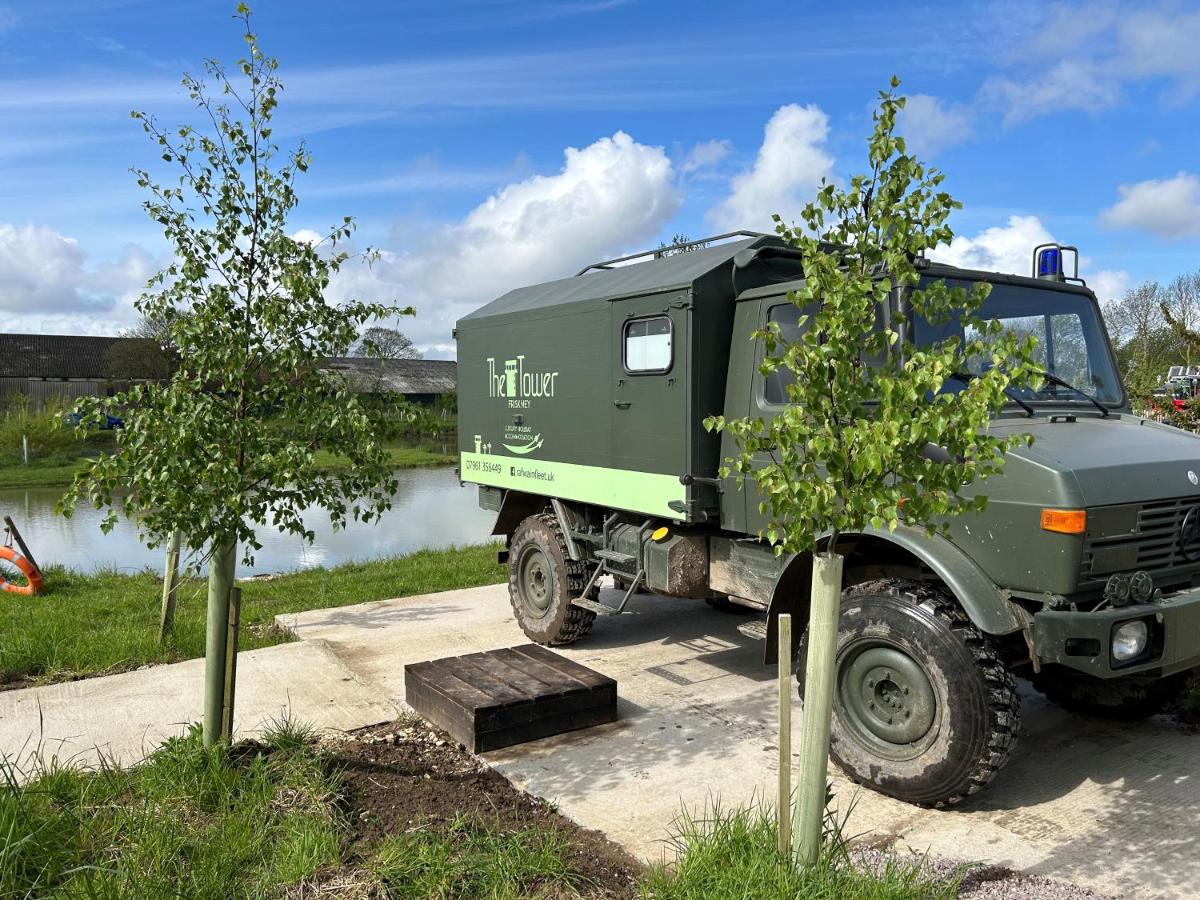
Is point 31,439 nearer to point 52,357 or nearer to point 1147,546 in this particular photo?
point 52,357

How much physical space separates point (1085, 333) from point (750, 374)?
195 centimetres

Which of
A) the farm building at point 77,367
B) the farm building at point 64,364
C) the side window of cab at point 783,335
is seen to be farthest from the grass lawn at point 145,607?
the farm building at point 64,364

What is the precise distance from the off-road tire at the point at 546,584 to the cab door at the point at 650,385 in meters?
1.15

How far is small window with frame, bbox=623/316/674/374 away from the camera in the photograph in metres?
5.45

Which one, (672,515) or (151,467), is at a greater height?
(151,467)

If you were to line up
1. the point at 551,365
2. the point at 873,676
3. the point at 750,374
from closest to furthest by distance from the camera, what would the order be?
the point at 873,676
the point at 750,374
the point at 551,365

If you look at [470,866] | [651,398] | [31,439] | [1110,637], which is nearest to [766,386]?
[651,398]

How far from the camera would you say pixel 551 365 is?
659cm

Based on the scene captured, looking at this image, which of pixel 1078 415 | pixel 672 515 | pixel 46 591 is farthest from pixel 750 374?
pixel 46 591

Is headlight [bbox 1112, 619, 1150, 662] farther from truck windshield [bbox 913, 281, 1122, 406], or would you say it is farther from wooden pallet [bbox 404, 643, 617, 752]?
wooden pallet [bbox 404, 643, 617, 752]

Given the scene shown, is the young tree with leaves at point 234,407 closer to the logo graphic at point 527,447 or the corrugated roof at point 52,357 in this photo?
the logo graphic at point 527,447

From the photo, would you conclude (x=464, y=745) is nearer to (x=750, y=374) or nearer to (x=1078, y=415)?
(x=750, y=374)

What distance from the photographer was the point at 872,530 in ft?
14.2

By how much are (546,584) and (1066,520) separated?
13.6 feet
